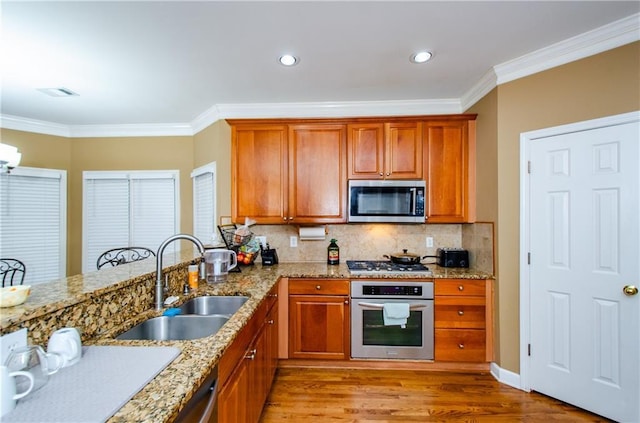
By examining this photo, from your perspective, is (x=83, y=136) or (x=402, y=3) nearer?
(x=402, y=3)

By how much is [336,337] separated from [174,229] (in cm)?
259

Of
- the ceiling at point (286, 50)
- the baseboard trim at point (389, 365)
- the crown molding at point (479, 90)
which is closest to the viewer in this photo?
the ceiling at point (286, 50)

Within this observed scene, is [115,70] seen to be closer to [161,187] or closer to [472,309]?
[161,187]

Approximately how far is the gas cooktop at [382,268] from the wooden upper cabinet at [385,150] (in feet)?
2.97

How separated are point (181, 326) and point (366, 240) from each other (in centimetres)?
208

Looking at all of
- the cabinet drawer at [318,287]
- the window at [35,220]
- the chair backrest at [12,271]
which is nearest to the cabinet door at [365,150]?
the cabinet drawer at [318,287]

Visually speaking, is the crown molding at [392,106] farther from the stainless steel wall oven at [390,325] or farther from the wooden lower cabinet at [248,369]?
the wooden lower cabinet at [248,369]

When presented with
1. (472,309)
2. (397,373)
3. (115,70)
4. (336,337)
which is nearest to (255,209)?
(336,337)

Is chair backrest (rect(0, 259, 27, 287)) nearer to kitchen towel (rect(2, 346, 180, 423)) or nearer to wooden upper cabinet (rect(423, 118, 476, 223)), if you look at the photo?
kitchen towel (rect(2, 346, 180, 423))

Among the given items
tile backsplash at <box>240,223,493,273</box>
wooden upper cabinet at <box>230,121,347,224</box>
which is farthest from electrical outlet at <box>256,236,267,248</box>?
wooden upper cabinet at <box>230,121,347,224</box>

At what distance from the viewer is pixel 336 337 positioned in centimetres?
248

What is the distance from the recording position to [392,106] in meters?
2.90

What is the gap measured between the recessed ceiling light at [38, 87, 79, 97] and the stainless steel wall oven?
3346 millimetres

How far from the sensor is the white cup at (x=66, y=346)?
3.12ft
